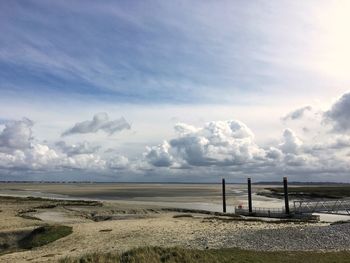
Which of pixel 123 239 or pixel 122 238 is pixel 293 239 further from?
pixel 122 238

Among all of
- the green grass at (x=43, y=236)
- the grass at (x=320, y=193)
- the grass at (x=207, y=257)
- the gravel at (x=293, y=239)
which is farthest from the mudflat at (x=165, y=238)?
the grass at (x=320, y=193)

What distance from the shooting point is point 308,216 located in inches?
1885

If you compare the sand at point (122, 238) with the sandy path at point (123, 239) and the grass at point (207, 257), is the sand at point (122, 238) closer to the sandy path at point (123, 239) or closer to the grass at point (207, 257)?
the sandy path at point (123, 239)

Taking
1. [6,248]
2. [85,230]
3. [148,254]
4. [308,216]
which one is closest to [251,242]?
[148,254]

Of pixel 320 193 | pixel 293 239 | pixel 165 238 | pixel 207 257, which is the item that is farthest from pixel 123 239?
pixel 320 193

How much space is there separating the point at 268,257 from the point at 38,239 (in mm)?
17250

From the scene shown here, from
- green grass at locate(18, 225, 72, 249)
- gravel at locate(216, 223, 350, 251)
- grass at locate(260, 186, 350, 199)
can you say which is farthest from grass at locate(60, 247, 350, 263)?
grass at locate(260, 186, 350, 199)

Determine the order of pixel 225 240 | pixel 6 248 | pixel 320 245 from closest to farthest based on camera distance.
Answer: pixel 320 245 < pixel 225 240 < pixel 6 248

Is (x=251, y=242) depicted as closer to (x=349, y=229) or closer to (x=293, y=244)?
(x=293, y=244)

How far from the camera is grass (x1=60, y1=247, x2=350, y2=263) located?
65.6 feet

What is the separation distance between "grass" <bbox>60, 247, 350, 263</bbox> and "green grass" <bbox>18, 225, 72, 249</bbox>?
10541mm

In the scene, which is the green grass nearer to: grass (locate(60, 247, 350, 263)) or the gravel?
grass (locate(60, 247, 350, 263))

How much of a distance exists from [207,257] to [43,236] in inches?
626

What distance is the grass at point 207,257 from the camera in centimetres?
1998
